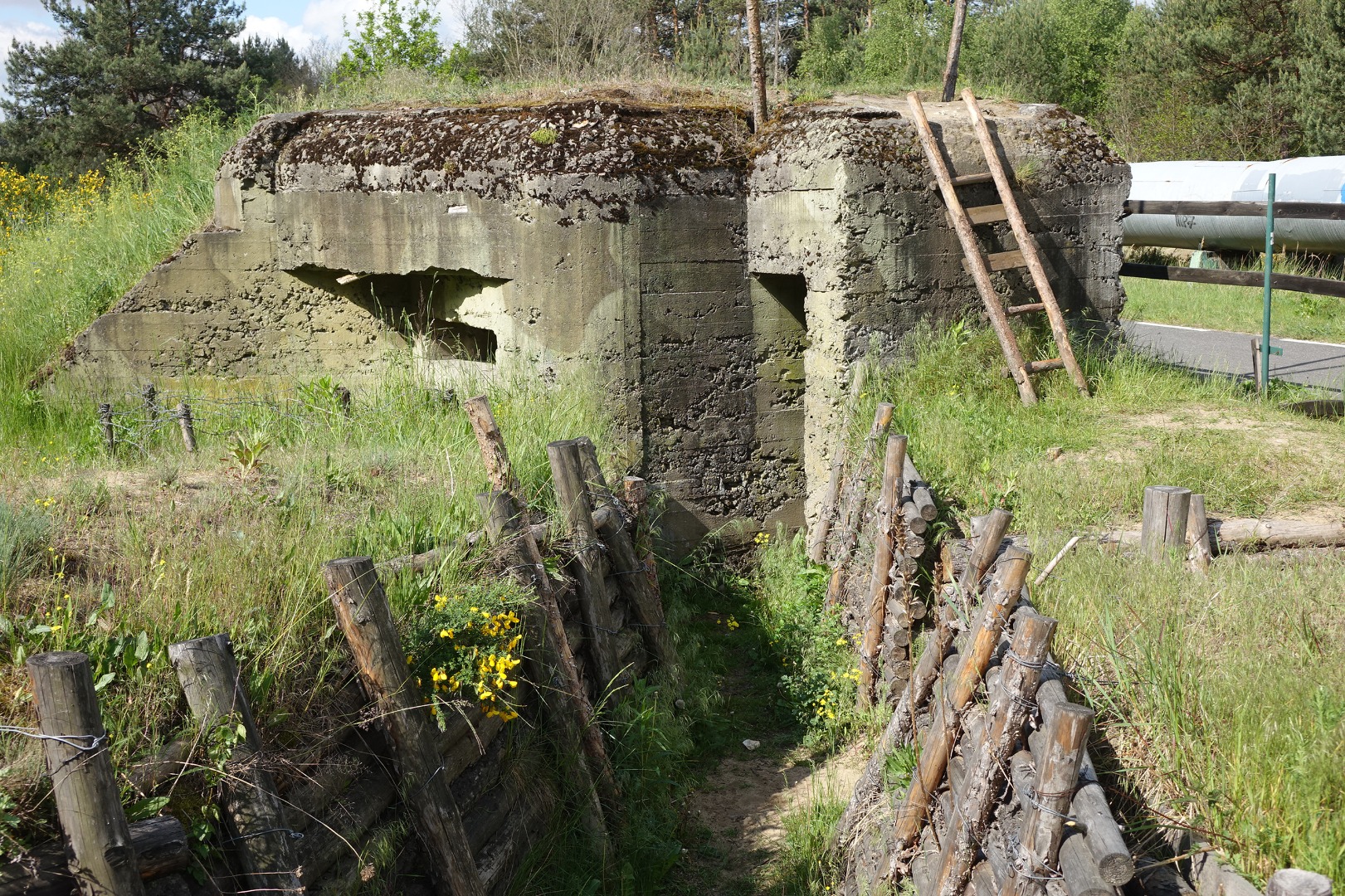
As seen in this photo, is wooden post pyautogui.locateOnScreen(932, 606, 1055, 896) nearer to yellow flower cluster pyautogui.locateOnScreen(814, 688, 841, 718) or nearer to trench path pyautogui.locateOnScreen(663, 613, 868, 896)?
trench path pyautogui.locateOnScreen(663, 613, 868, 896)

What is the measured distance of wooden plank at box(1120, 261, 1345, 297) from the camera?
302 inches

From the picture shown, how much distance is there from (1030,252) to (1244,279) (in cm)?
217

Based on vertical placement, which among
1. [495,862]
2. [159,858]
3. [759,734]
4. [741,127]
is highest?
[741,127]

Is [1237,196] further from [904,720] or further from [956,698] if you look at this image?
[956,698]

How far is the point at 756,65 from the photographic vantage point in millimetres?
8070

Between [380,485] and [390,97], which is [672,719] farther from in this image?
[390,97]

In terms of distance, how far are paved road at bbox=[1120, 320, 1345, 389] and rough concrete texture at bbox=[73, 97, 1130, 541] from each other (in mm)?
2409

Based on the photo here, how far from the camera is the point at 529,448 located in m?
6.24

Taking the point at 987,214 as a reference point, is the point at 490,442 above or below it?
below

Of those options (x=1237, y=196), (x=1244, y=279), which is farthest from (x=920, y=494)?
(x=1237, y=196)

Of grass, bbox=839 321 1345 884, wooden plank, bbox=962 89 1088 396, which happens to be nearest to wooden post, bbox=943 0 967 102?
wooden plank, bbox=962 89 1088 396

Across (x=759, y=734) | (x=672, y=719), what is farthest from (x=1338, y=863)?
(x=759, y=734)

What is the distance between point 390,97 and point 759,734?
662cm

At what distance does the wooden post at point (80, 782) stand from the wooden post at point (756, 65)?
6583mm
